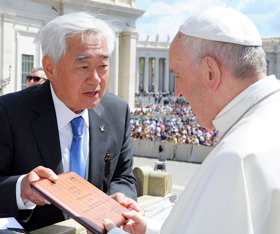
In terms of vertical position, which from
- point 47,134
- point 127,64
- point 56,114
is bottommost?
point 47,134

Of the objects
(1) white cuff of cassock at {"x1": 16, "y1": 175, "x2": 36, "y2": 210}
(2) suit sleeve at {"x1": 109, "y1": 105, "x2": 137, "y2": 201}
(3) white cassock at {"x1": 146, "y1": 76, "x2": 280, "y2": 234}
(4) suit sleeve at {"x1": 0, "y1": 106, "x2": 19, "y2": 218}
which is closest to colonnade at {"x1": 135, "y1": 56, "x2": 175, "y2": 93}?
(2) suit sleeve at {"x1": 109, "y1": 105, "x2": 137, "y2": 201}

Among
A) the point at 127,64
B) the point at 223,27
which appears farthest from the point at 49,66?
the point at 127,64

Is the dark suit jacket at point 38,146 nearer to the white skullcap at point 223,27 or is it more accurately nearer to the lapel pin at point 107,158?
the lapel pin at point 107,158

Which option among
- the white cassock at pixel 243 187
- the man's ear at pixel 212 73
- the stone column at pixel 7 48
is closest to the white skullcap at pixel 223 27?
the man's ear at pixel 212 73

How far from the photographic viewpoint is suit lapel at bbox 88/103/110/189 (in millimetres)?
2555

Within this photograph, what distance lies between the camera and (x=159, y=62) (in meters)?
86.1

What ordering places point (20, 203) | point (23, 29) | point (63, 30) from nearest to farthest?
point (20, 203)
point (63, 30)
point (23, 29)

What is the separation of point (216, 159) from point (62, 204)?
0.81 meters

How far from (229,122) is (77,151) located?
1.18 meters

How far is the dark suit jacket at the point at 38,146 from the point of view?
7.66 feet

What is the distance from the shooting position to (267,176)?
1331mm

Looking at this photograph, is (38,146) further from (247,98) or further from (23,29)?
(23,29)

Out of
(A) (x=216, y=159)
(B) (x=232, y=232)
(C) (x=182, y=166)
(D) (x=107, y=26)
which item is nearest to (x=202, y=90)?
(A) (x=216, y=159)

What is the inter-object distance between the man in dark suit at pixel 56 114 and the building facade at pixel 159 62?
233 feet
